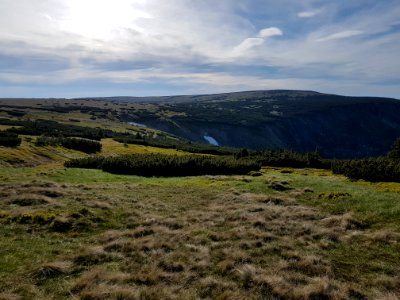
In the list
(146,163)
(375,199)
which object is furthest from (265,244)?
(146,163)

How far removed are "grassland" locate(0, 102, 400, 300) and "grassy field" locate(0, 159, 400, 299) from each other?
0.16 ft

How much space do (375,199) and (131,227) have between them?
16.2 metres

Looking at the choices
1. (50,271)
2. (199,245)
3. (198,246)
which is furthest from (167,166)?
(50,271)

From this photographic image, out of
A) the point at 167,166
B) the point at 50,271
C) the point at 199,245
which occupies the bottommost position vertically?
the point at 167,166

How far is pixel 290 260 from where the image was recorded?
1627 cm

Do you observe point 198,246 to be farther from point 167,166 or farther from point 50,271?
point 167,166

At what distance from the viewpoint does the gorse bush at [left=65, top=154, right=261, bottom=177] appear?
187ft

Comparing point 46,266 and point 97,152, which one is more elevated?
point 46,266

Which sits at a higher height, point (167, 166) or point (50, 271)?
point (50, 271)

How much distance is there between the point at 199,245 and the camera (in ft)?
60.2

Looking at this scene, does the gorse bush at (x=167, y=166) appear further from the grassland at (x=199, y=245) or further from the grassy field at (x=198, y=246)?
the grassy field at (x=198, y=246)

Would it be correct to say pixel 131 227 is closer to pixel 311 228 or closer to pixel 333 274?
pixel 311 228

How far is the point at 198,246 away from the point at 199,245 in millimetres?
239

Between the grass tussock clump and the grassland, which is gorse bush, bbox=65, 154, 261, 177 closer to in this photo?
the grassland
